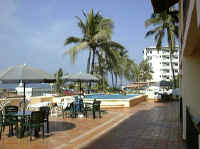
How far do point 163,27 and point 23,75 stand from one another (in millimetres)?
21080

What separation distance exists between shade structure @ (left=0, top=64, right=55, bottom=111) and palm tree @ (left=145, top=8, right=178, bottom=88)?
19105mm

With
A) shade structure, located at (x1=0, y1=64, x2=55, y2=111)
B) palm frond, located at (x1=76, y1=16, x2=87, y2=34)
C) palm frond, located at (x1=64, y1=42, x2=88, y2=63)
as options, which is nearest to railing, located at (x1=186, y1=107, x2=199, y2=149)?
shade structure, located at (x1=0, y1=64, x2=55, y2=111)

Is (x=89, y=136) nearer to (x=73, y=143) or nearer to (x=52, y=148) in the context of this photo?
(x=73, y=143)

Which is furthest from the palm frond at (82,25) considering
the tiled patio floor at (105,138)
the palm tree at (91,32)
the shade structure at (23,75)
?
the shade structure at (23,75)

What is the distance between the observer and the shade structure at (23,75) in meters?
6.54

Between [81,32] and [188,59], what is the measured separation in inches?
679

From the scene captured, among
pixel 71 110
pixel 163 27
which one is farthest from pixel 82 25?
pixel 71 110

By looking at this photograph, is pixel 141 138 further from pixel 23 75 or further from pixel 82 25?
pixel 82 25

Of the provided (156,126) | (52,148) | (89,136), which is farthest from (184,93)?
(52,148)

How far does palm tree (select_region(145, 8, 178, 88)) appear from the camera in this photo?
77.6 ft

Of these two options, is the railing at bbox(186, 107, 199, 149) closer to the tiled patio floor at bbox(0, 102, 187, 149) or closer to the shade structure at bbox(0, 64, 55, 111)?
the tiled patio floor at bbox(0, 102, 187, 149)

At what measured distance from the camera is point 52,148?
5.96m

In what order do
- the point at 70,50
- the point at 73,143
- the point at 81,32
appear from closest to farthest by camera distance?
1. the point at 73,143
2. the point at 70,50
3. the point at 81,32

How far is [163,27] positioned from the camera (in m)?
24.7
